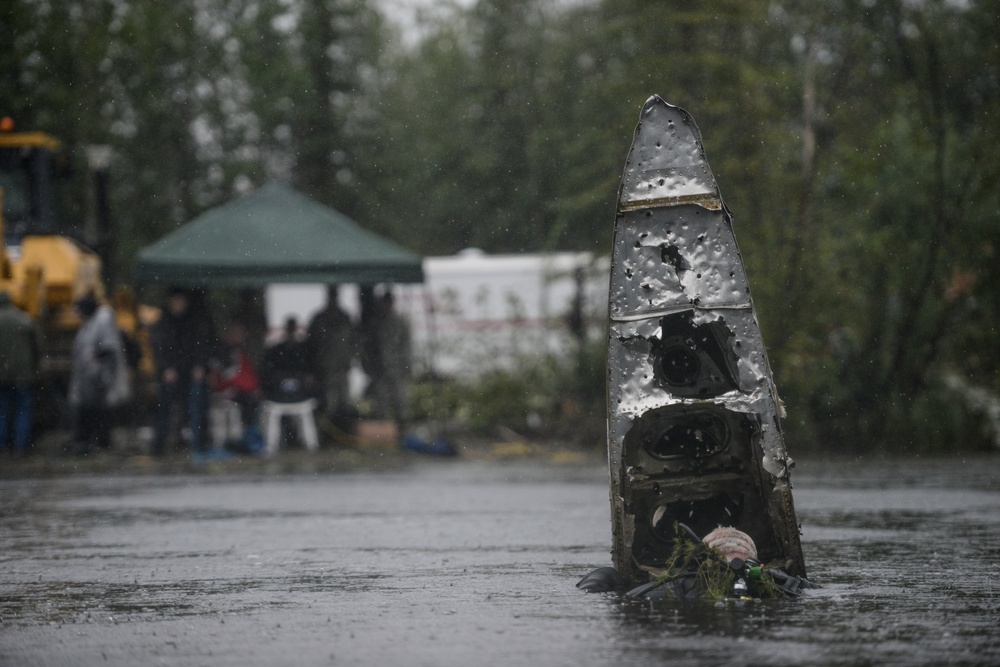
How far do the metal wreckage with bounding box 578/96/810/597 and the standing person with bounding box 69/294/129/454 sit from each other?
13895 mm

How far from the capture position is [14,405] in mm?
22125

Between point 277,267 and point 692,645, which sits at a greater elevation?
point 277,267

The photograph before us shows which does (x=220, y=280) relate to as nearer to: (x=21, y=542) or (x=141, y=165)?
(x=21, y=542)

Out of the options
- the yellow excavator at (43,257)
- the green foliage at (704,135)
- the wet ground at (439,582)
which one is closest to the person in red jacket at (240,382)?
the yellow excavator at (43,257)

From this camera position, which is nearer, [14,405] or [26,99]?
[14,405]

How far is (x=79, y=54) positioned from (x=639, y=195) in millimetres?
29113

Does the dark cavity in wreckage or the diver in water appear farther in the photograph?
the dark cavity in wreckage

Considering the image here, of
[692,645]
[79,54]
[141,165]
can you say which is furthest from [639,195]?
[141,165]

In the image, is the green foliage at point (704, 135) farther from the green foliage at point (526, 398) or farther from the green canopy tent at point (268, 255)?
the green canopy tent at point (268, 255)

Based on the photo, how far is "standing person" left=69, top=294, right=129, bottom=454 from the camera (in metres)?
21.5

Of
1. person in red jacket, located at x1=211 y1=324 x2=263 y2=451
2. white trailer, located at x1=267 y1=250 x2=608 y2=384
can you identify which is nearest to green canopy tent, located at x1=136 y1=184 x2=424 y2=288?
white trailer, located at x1=267 y1=250 x2=608 y2=384

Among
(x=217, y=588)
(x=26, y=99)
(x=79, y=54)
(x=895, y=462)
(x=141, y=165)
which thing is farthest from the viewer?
(x=141, y=165)

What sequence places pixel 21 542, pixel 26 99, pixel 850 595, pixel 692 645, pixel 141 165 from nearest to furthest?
1. pixel 692 645
2. pixel 850 595
3. pixel 21 542
4. pixel 26 99
5. pixel 141 165

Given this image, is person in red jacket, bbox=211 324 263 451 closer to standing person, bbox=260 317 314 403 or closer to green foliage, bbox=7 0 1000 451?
standing person, bbox=260 317 314 403
